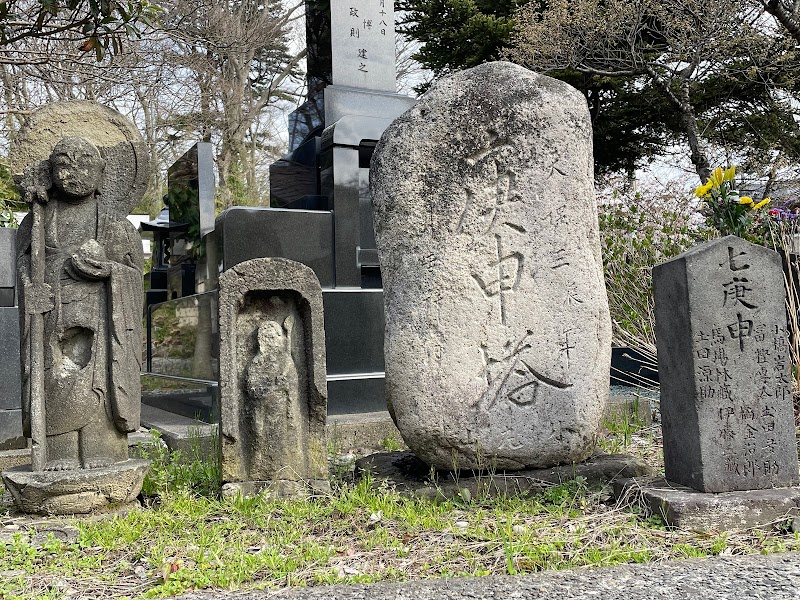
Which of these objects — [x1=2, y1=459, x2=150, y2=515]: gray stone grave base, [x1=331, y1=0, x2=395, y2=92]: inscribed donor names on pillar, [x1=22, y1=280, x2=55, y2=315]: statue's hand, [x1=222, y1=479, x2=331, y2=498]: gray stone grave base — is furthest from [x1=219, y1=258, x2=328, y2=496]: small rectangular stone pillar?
[x1=331, y1=0, x2=395, y2=92]: inscribed donor names on pillar

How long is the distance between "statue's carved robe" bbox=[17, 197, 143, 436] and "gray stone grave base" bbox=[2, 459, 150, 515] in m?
0.29

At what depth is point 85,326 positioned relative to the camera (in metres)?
3.99

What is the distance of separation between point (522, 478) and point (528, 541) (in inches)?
30.5

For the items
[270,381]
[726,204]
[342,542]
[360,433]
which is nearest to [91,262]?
[270,381]

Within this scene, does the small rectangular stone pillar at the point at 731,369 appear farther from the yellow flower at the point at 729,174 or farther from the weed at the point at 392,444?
the weed at the point at 392,444

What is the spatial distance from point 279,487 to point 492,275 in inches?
65.0

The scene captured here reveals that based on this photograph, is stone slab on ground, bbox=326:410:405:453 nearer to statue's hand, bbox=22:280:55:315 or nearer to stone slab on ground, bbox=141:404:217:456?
stone slab on ground, bbox=141:404:217:456

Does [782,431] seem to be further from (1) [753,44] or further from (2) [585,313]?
(1) [753,44]

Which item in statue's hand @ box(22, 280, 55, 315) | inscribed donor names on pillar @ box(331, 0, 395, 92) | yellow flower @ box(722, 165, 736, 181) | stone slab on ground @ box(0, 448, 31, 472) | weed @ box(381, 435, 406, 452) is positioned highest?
inscribed donor names on pillar @ box(331, 0, 395, 92)

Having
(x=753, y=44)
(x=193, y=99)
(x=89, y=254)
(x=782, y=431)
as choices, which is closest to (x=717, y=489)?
(x=782, y=431)

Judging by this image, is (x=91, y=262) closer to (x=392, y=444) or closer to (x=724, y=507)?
(x=392, y=444)

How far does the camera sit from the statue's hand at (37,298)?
387cm

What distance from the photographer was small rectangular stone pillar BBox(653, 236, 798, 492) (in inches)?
137

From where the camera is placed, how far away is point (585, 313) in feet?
13.1
